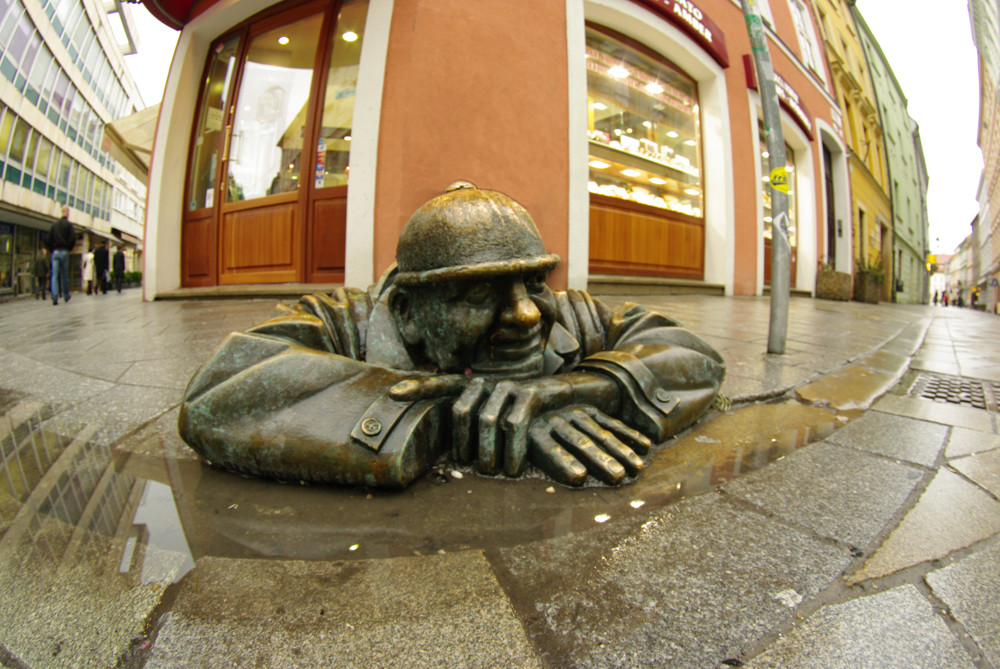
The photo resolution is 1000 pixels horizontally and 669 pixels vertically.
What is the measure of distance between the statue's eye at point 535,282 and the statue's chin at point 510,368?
Result: 0.21 meters

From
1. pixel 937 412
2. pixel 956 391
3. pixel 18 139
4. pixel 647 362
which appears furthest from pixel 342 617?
pixel 18 139

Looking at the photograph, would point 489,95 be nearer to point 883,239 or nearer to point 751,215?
point 751,215

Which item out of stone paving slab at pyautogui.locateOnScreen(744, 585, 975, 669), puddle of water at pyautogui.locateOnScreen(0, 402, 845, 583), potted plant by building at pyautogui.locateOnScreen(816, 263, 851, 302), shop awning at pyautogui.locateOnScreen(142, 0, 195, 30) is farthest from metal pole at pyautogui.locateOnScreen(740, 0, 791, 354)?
potted plant by building at pyautogui.locateOnScreen(816, 263, 851, 302)

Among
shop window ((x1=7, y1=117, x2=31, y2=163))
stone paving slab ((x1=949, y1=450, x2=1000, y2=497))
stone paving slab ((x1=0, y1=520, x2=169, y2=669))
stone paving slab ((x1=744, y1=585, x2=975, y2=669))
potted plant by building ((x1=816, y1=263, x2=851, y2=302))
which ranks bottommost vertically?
stone paving slab ((x1=0, y1=520, x2=169, y2=669))

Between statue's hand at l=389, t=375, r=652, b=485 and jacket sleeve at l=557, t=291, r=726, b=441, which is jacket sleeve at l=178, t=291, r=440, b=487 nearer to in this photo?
statue's hand at l=389, t=375, r=652, b=485

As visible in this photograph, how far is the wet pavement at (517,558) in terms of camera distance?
0.68 meters

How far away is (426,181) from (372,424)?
12.9ft

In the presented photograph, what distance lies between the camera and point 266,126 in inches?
252

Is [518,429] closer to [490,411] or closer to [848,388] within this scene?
[490,411]

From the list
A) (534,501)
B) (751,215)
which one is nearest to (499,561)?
(534,501)

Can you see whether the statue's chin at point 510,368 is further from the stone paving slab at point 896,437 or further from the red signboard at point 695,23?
the red signboard at point 695,23

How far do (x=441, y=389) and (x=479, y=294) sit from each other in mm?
299

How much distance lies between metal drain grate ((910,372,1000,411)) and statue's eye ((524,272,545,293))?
7.66ft

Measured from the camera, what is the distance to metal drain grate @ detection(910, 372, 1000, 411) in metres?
2.34
